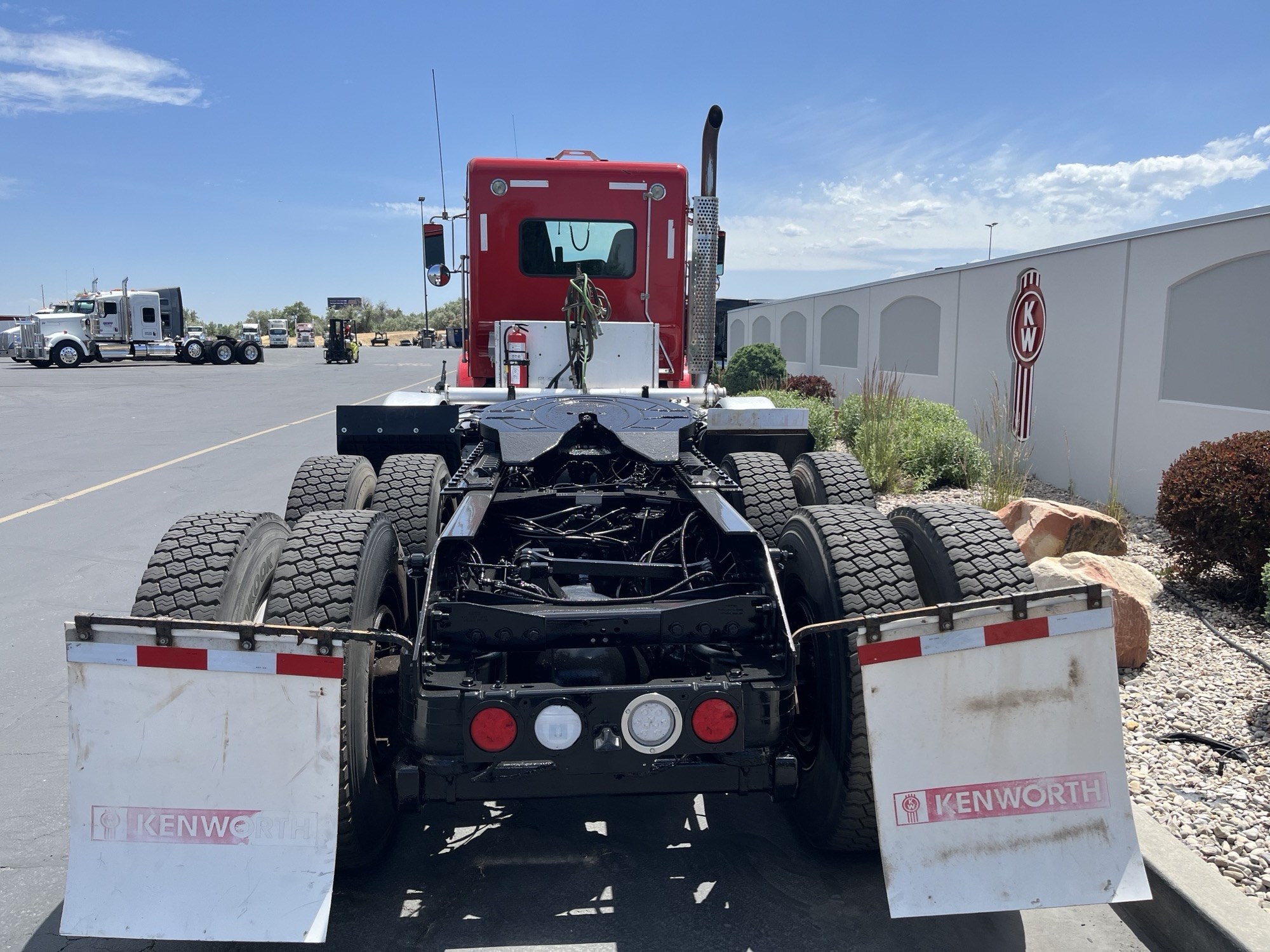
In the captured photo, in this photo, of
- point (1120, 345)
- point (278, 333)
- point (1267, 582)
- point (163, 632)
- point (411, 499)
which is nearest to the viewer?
point (163, 632)

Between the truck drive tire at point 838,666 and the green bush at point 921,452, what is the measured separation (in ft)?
19.8

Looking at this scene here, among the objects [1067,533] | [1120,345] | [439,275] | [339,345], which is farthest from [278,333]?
[1067,533]

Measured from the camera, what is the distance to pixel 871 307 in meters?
17.0

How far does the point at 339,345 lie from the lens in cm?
4747

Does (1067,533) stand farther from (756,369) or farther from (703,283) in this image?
(756,369)

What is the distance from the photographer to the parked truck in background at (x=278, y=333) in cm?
7319

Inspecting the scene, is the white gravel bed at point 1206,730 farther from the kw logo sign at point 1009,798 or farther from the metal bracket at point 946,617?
the metal bracket at point 946,617

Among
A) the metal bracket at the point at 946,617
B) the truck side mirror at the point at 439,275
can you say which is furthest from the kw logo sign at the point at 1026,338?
the metal bracket at the point at 946,617

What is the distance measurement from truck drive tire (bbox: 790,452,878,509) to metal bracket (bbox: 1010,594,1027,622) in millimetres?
2230

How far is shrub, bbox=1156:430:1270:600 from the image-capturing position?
5.20 meters

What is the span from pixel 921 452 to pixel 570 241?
4.29m

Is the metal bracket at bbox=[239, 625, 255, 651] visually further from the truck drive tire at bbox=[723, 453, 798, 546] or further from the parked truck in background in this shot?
the parked truck in background

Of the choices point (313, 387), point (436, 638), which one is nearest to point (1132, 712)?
point (436, 638)

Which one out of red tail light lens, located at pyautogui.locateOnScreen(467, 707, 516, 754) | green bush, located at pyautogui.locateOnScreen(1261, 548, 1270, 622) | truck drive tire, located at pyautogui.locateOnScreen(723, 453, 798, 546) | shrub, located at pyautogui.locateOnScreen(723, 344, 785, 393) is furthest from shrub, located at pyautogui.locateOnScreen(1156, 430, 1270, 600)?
shrub, located at pyautogui.locateOnScreen(723, 344, 785, 393)
